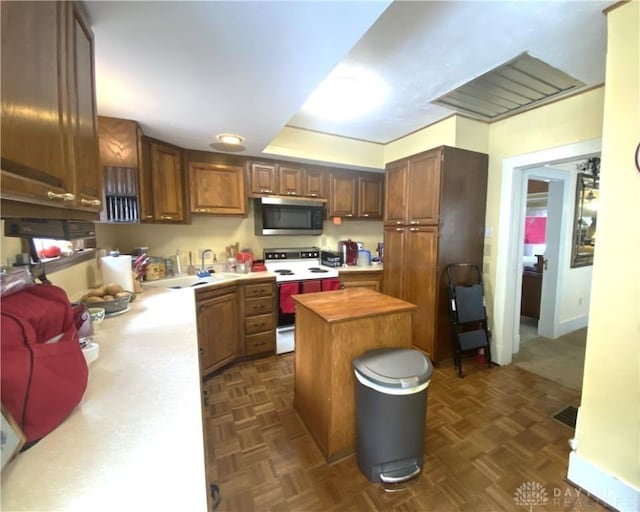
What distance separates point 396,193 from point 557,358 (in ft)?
8.10

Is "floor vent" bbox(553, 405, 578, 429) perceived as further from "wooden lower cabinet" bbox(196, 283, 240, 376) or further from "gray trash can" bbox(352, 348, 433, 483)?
"wooden lower cabinet" bbox(196, 283, 240, 376)

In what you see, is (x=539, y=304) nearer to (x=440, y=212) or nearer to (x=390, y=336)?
(x=440, y=212)

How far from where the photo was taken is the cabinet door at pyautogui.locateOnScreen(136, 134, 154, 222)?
Result: 2.15m

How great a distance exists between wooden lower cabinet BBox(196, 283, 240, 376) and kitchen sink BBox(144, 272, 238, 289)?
0.47ft

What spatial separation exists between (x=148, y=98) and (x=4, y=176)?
57.5 inches

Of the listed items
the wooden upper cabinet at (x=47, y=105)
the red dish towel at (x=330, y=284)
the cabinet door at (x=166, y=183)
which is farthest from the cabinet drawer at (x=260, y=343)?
the wooden upper cabinet at (x=47, y=105)

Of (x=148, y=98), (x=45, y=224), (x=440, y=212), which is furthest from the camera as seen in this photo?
(x=440, y=212)

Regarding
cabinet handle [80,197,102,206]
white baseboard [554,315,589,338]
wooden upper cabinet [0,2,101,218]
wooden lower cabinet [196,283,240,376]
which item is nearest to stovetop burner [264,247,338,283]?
wooden lower cabinet [196,283,240,376]

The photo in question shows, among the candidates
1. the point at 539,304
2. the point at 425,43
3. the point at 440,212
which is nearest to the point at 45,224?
the point at 425,43

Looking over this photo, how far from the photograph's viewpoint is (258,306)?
2.75m

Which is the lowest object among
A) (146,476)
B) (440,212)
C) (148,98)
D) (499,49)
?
(146,476)

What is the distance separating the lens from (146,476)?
1.80ft

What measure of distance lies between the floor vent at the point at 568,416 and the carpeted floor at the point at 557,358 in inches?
16.2

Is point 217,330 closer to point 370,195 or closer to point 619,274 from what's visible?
point 370,195
